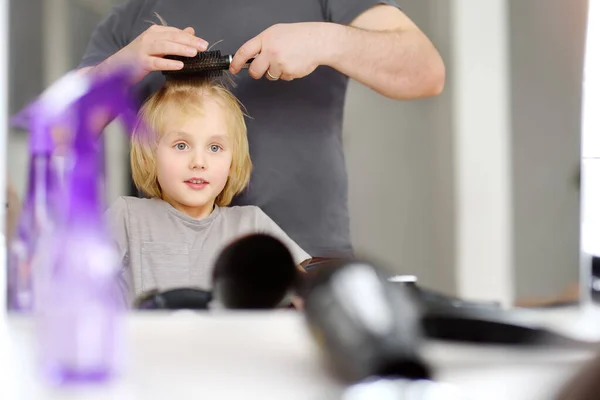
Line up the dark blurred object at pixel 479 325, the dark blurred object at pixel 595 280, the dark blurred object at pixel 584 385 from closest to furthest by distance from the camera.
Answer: the dark blurred object at pixel 584 385 < the dark blurred object at pixel 479 325 < the dark blurred object at pixel 595 280

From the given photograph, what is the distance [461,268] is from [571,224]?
0.13 metres

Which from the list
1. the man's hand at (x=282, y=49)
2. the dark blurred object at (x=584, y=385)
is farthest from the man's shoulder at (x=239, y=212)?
the dark blurred object at (x=584, y=385)

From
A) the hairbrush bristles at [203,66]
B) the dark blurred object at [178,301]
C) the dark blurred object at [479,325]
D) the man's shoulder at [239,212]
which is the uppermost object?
the hairbrush bristles at [203,66]

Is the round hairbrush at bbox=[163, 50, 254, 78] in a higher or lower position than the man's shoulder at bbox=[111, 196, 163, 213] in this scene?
higher

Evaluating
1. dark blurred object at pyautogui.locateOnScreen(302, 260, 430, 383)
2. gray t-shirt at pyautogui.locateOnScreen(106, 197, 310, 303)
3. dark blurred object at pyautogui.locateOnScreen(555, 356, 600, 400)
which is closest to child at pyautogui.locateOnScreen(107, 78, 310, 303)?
gray t-shirt at pyautogui.locateOnScreen(106, 197, 310, 303)

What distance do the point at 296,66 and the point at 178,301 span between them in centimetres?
25

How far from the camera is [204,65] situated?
1.85ft

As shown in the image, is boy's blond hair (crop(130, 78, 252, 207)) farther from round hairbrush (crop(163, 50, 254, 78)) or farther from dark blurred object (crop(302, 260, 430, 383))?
dark blurred object (crop(302, 260, 430, 383))

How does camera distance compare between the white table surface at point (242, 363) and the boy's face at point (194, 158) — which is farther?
the boy's face at point (194, 158)

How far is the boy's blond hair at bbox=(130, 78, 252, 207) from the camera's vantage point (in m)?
0.56

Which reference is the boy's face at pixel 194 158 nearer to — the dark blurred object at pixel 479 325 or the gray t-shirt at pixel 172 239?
the gray t-shirt at pixel 172 239

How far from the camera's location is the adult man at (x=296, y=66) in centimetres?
57

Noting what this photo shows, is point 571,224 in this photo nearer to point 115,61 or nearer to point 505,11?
point 505,11

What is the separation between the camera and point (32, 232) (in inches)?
21.4
